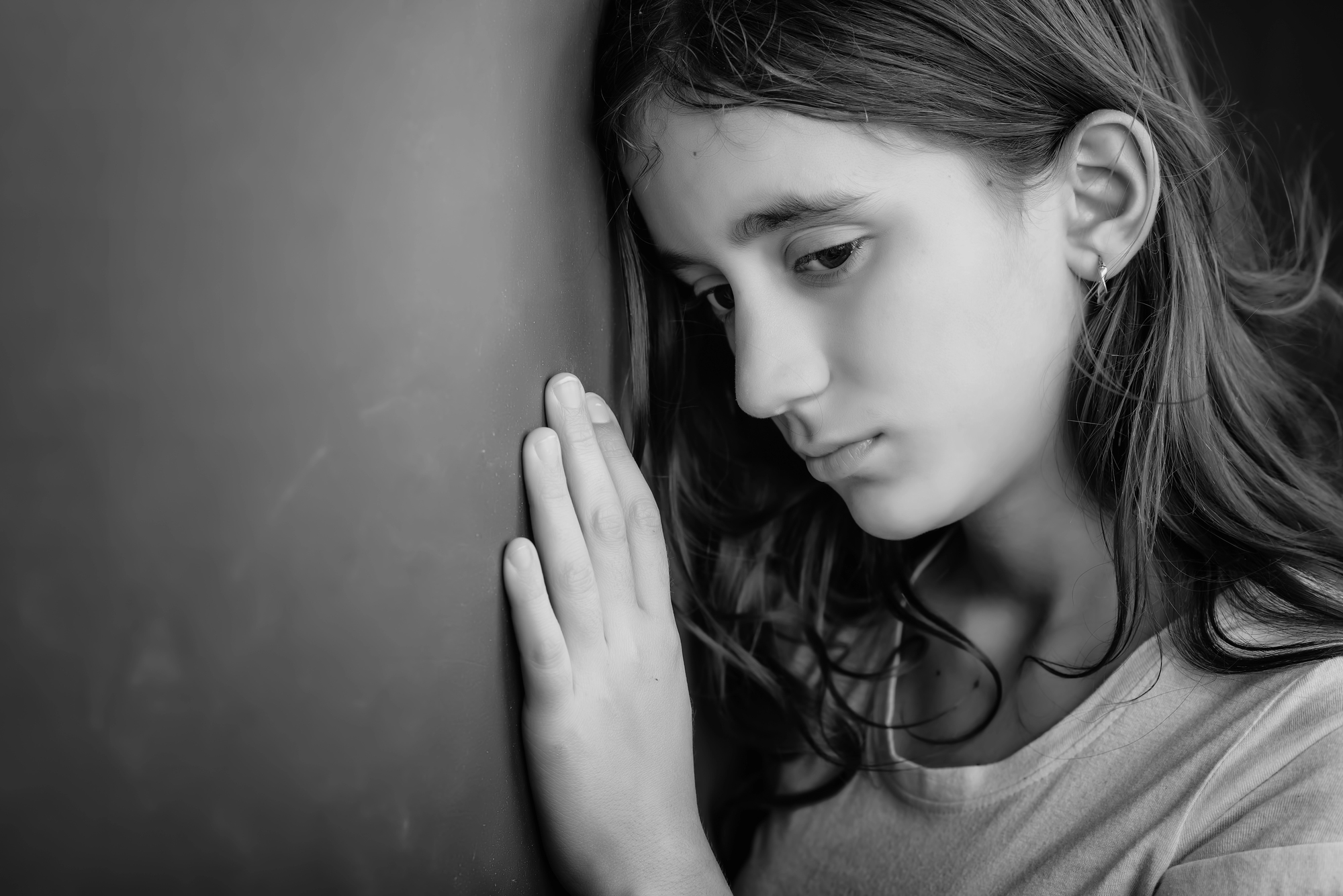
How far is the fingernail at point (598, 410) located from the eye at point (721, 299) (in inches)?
7.2

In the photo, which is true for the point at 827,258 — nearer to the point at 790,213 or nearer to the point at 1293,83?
the point at 790,213

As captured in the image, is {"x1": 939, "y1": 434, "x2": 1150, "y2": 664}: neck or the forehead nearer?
the forehead

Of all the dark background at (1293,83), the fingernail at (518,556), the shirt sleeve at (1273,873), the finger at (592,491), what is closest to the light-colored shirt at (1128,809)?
the shirt sleeve at (1273,873)

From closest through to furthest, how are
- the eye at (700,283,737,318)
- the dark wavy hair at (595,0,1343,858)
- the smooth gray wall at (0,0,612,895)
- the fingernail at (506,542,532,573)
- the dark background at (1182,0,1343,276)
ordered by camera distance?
the smooth gray wall at (0,0,612,895) < the fingernail at (506,542,532,573) < the dark wavy hair at (595,0,1343,858) < the eye at (700,283,737,318) < the dark background at (1182,0,1343,276)

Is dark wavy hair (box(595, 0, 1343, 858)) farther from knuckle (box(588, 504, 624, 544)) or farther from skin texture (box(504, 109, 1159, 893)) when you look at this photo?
knuckle (box(588, 504, 624, 544))

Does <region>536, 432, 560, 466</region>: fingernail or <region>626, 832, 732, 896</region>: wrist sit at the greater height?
<region>536, 432, 560, 466</region>: fingernail

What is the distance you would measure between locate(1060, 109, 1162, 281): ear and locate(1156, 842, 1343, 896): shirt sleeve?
488 millimetres

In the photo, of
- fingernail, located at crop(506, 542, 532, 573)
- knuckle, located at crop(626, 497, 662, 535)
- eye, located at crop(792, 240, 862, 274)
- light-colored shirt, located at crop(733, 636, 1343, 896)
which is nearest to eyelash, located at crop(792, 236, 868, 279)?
eye, located at crop(792, 240, 862, 274)

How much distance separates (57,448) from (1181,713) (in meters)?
0.90

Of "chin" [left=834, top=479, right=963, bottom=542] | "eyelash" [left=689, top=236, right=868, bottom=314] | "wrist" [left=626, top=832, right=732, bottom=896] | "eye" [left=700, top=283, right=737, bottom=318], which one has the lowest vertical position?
"wrist" [left=626, top=832, right=732, bottom=896]

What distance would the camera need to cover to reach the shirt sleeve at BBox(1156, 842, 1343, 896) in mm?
740

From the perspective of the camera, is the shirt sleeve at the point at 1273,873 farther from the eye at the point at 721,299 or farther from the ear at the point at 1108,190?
the eye at the point at 721,299

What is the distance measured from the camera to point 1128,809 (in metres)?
0.91

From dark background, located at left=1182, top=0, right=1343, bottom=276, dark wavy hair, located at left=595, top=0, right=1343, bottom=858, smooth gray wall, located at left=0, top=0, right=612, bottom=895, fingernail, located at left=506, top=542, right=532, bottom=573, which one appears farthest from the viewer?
dark background, located at left=1182, top=0, right=1343, bottom=276
